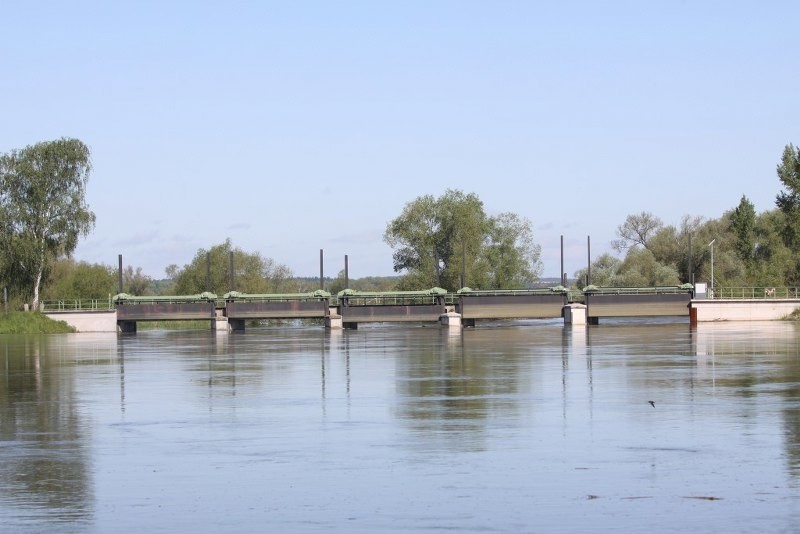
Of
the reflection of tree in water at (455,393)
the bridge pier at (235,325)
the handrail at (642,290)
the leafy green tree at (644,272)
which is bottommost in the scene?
the bridge pier at (235,325)

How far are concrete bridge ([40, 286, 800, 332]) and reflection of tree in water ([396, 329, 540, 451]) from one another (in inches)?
1762

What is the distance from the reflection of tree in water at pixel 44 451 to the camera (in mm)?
12758

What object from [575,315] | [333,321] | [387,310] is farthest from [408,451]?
[387,310]

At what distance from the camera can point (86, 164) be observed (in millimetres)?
92125

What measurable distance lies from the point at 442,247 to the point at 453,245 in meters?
3.23

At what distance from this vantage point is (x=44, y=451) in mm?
16781

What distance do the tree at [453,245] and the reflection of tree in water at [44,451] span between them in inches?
3375

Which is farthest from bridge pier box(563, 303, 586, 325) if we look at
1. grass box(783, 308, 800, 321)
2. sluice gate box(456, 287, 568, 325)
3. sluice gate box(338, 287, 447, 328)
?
grass box(783, 308, 800, 321)

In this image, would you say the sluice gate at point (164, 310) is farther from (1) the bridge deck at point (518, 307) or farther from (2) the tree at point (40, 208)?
(1) the bridge deck at point (518, 307)

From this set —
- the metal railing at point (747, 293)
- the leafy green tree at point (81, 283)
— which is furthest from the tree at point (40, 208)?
the metal railing at point (747, 293)

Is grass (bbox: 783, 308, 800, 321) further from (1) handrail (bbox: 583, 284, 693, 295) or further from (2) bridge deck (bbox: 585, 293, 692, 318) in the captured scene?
(1) handrail (bbox: 583, 284, 693, 295)

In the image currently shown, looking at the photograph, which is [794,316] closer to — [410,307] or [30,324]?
[410,307]

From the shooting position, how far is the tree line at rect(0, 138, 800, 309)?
9031 centimetres

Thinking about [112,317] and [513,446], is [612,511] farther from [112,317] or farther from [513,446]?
[112,317]
